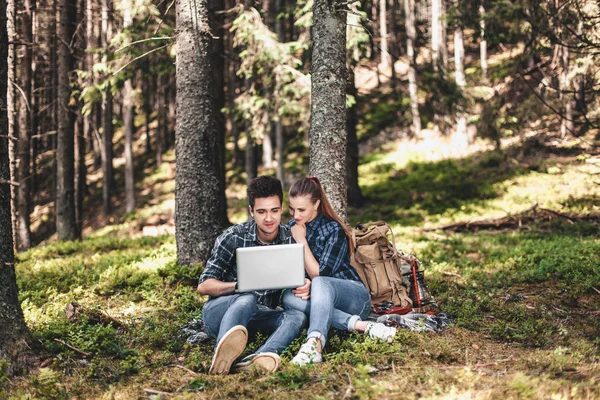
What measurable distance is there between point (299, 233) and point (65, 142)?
9.96 m

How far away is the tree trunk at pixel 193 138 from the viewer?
7.99 metres

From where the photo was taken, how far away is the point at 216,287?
5.02 m

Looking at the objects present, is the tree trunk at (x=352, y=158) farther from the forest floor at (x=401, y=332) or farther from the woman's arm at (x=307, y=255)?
the woman's arm at (x=307, y=255)

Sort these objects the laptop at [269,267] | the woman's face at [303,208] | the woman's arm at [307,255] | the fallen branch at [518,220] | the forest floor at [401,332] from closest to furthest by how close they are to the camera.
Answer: the forest floor at [401,332] < the laptop at [269,267] < the woman's arm at [307,255] < the woman's face at [303,208] < the fallen branch at [518,220]

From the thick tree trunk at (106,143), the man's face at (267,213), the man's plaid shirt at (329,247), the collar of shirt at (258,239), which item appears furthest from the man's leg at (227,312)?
the thick tree trunk at (106,143)

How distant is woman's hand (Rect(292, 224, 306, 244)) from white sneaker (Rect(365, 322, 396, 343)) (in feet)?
3.68

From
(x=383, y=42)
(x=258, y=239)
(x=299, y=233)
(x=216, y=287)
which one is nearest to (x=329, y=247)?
(x=299, y=233)

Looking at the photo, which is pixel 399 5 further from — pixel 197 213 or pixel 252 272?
pixel 252 272

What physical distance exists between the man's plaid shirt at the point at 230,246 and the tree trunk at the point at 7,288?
165cm

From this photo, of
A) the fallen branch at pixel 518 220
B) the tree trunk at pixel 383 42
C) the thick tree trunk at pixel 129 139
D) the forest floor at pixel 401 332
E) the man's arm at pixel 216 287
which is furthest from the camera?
the tree trunk at pixel 383 42

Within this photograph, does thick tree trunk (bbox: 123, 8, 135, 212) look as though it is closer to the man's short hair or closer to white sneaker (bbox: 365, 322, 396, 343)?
the man's short hair

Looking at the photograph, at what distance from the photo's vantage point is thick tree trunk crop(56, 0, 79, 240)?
13070 mm

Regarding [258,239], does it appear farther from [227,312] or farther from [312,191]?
[227,312]

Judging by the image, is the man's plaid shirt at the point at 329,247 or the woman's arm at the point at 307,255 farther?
the man's plaid shirt at the point at 329,247
